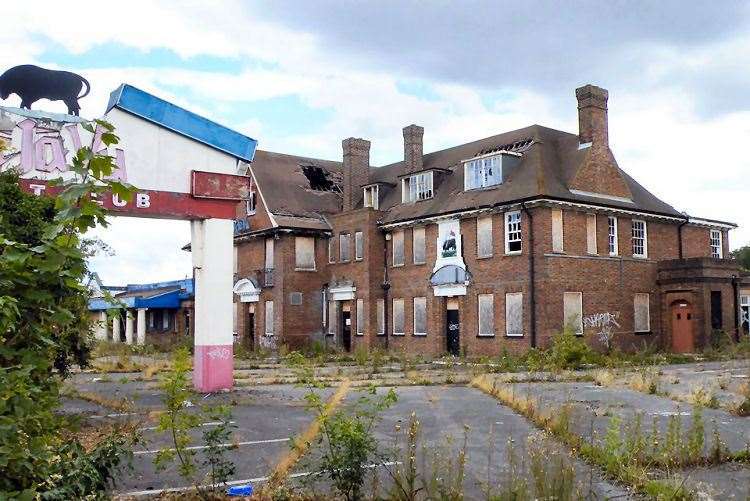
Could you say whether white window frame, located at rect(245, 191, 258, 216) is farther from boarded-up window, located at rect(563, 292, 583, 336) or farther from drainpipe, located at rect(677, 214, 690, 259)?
drainpipe, located at rect(677, 214, 690, 259)

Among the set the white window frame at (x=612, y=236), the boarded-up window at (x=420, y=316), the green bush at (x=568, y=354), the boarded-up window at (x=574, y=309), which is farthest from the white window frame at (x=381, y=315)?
the white window frame at (x=612, y=236)

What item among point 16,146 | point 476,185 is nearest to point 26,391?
point 16,146

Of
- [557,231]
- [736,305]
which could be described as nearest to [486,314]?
[557,231]

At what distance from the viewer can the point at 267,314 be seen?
125ft

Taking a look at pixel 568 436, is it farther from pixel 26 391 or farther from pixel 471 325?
pixel 471 325

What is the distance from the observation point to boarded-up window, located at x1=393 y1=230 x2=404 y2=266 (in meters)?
35.0

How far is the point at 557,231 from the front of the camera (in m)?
28.7

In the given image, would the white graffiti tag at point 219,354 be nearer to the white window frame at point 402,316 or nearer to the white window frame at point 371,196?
the white window frame at point 402,316

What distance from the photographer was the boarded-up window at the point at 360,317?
1410 inches

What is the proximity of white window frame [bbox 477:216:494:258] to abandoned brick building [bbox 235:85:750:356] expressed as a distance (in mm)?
59

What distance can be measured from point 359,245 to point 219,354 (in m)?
20.2

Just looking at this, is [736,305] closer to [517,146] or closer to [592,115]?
[592,115]

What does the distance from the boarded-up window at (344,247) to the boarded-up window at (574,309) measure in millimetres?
12285

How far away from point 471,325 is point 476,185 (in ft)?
20.3
